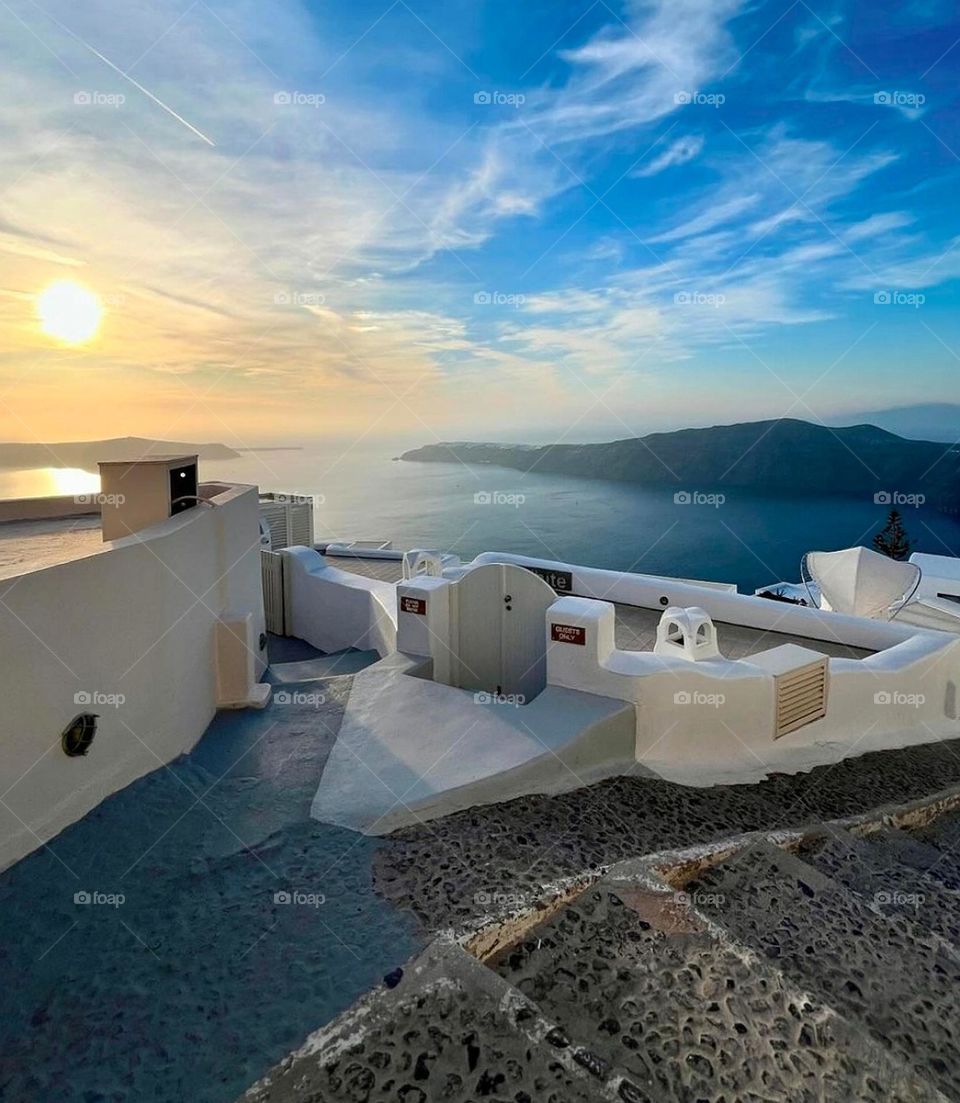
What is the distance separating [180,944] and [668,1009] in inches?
103

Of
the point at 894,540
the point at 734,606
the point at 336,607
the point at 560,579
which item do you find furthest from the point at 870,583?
the point at 894,540

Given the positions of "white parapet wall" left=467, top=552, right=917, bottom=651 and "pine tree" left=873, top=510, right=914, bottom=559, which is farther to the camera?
"pine tree" left=873, top=510, right=914, bottom=559

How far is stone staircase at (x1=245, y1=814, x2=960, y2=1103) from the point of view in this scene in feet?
9.28

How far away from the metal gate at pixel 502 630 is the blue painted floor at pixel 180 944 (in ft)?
11.1

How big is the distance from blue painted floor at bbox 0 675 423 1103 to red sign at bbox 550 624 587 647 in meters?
3.03

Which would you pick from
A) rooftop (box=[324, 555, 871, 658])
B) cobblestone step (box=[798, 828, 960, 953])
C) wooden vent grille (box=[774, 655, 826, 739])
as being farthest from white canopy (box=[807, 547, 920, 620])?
cobblestone step (box=[798, 828, 960, 953])

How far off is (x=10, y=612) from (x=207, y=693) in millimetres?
3568

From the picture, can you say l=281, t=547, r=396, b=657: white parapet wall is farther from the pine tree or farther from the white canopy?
the pine tree

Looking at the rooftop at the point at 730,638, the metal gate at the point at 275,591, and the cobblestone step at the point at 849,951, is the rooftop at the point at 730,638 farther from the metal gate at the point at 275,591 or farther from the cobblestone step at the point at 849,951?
the metal gate at the point at 275,591

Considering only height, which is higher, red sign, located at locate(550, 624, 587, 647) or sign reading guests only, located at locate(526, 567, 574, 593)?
red sign, located at locate(550, 624, 587, 647)

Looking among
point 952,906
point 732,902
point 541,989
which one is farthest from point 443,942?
point 952,906

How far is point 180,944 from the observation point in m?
3.72

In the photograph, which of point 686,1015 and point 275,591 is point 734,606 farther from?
point 275,591

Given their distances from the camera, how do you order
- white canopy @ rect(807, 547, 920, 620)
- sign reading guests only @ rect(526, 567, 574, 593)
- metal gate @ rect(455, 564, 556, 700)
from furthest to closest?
white canopy @ rect(807, 547, 920, 620), sign reading guests only @ rect(526, 567, 574, 593), metal gate @ rect(455, 564, 556, 700)
